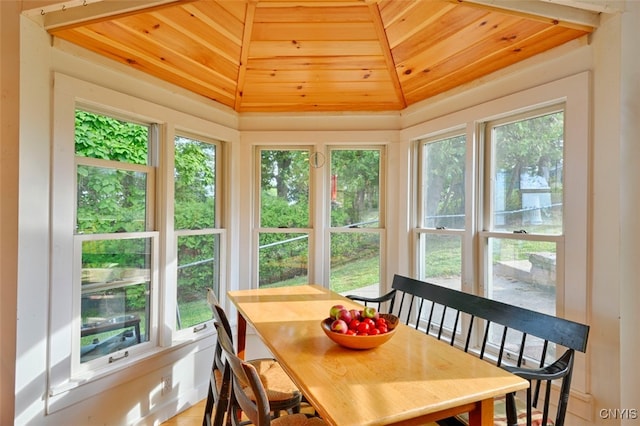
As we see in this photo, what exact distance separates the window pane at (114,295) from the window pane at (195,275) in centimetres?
26

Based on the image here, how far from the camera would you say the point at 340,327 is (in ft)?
4.73

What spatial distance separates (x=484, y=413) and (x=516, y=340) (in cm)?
108

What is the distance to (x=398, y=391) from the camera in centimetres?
110

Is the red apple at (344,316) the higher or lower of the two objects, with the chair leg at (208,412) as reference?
higher

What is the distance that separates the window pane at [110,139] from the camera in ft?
6.25

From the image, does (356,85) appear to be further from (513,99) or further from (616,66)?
(616,66)

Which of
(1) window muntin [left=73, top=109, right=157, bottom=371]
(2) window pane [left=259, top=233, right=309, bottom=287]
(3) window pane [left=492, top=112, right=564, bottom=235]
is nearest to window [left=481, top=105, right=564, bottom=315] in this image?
(3) window pane [left=492, top=112, right=564, bottom=235]

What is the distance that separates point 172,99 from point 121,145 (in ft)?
1.54

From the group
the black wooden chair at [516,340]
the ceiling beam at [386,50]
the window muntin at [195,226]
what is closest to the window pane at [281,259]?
the window muntin at [195,226]

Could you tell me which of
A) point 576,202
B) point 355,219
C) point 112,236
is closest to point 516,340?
point 576,202

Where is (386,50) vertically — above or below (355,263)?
above

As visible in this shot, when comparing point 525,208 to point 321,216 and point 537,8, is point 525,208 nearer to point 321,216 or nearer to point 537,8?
point 537,8

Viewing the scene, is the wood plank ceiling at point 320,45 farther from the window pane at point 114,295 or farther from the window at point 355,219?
the window pane at point 114,295

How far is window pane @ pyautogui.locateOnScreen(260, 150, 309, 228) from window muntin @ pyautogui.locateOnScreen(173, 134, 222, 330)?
395 mm
